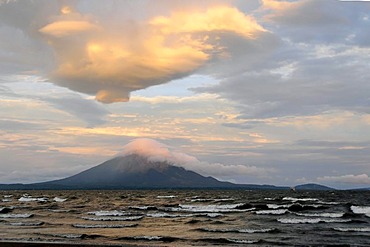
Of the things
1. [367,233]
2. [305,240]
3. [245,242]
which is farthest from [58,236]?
[367,233]

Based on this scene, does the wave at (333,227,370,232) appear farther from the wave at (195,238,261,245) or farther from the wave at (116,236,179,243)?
the wave at (116,236,179,243)

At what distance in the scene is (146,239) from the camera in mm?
25234

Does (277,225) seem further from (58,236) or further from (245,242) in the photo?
(58,236)

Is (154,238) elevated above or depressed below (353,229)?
above

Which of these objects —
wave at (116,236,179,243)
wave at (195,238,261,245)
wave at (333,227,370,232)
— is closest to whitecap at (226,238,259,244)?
wave at (195,238,261,245)

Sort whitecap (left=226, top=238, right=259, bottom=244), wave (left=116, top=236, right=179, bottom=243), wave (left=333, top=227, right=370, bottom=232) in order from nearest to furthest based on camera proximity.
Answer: whitecap (left=226, top=238, right=259, bottom=244)
wave (left=116, top=236, right=179, bottom=243)
wave (left=333, top=227, right=370, bottom=232)

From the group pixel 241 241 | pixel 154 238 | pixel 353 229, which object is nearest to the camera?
pixel 241 241

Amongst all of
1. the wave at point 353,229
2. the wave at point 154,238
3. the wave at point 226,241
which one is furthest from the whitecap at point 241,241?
the wave at point 353,229

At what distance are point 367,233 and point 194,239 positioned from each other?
11814mm

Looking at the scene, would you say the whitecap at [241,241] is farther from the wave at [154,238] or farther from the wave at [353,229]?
the wave at [353,229]

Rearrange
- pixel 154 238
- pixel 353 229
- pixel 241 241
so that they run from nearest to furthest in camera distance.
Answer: pixel 241 241 → pixel 154 238 → pixel 353 229

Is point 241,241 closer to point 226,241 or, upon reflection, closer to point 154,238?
point 226,241

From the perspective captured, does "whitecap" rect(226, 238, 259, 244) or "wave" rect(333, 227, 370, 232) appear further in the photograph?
"wave" rect(333, 227, 370, 232)

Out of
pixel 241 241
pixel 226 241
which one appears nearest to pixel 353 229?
pixel 241 241
